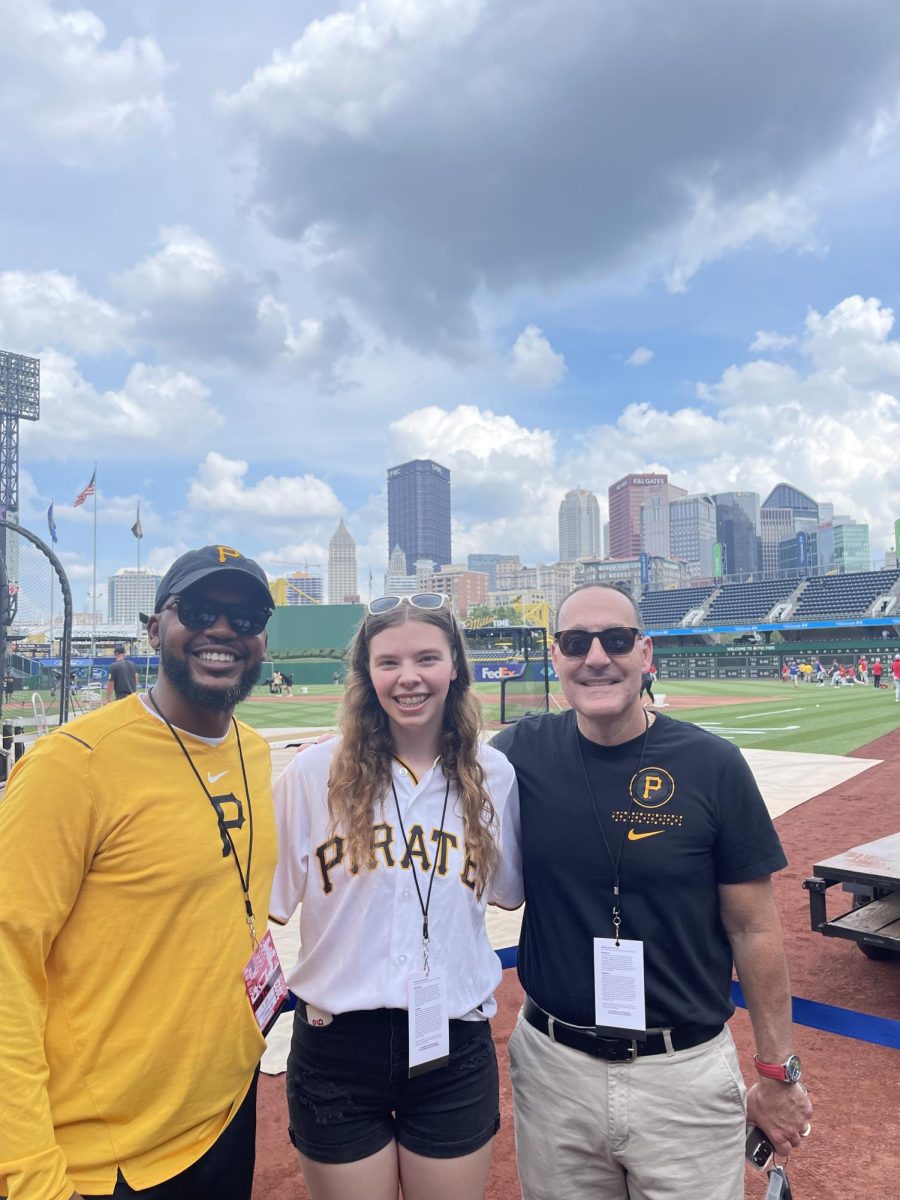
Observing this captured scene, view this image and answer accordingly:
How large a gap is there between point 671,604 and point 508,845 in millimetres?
94859

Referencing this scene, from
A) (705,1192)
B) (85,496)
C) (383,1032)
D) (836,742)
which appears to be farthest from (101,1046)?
(85,496)

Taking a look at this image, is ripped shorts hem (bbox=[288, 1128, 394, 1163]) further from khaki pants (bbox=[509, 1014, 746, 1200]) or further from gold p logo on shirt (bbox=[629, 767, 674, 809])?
gold p logo on shirt (bbox=[629, 767, 674, 809])

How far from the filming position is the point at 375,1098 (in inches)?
80.2

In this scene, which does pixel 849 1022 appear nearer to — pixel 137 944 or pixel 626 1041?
pixel 626 1041

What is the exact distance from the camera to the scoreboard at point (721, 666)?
176 feet

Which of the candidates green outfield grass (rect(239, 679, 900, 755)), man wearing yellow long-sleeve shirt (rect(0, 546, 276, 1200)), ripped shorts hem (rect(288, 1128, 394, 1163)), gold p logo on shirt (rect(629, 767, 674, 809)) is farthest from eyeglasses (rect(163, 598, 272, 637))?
green outfield grass (rect(239, 679, 900, 755))

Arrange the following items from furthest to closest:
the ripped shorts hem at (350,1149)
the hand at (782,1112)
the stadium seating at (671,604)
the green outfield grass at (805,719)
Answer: the stadium seating at (671,604) < the green outfield grass at (805,719) < the hand at (782,1112) < the ripped shorts hem at (350,1149)

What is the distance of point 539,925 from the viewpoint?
2.35 m

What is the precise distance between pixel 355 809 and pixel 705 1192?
1.39 m

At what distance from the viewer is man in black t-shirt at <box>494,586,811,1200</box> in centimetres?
212

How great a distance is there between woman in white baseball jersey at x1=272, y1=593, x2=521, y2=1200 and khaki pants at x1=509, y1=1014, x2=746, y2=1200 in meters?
0.18

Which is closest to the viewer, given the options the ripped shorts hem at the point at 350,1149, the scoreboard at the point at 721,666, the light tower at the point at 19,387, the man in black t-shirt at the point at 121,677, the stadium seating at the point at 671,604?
the ripped shorts hem at the point at 350,1149

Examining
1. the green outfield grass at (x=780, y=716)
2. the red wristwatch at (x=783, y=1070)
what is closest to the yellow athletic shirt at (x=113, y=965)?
the red wristwatch at (x=783, y=1070)

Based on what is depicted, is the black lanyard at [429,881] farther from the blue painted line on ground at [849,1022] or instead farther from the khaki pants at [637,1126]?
the blue painted line on ground at [849,1022]
